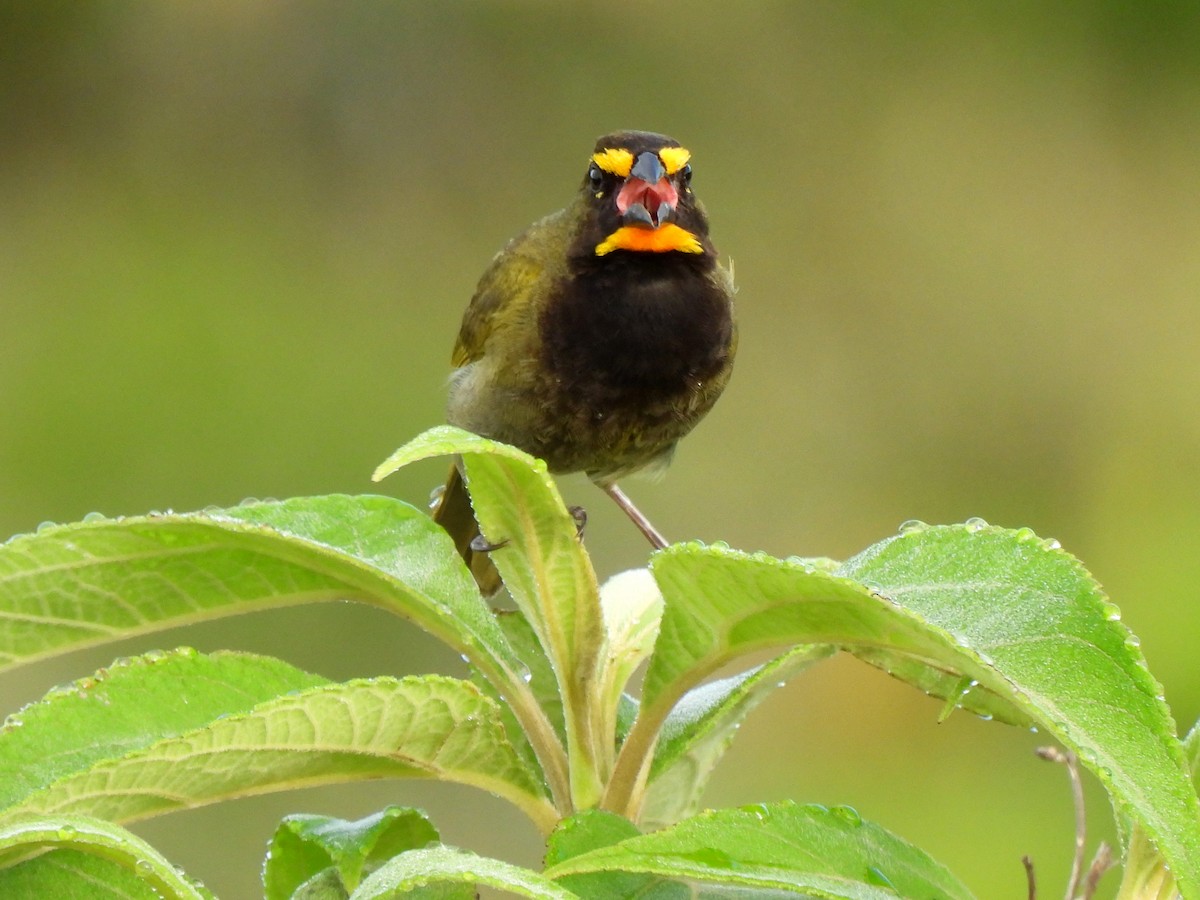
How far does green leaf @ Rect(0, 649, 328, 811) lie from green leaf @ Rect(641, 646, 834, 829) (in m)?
0.20

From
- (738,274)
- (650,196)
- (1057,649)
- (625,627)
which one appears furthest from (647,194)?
(738,274)

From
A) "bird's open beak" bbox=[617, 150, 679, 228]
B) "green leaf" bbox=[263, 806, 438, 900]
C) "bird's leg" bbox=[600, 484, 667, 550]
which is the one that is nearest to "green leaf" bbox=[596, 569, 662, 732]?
"green leaf" bbox=[263, 806, 438, 900]

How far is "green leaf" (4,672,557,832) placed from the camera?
2.25 feet

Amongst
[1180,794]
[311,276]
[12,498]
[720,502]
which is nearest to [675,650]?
[1180,794]

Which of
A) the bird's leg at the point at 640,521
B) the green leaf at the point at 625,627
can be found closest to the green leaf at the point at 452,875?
the green leaf at the point at 625,627

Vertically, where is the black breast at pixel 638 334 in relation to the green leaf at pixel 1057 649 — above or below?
above

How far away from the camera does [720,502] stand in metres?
4.81

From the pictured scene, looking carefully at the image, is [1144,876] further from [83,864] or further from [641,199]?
[641,199]

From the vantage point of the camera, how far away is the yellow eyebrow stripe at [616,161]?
1.86 meters

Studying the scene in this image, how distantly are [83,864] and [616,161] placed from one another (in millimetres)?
1278

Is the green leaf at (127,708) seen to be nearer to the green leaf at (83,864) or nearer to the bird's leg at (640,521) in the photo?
the green leaf at (83,864)

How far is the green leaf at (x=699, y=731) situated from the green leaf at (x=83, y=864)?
0.27 metres

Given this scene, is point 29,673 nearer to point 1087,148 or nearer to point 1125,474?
point 1125,474

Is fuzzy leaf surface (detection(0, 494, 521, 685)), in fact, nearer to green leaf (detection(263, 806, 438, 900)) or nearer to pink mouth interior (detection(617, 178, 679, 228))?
green leaf (detection(263, 806, 438, 900))
